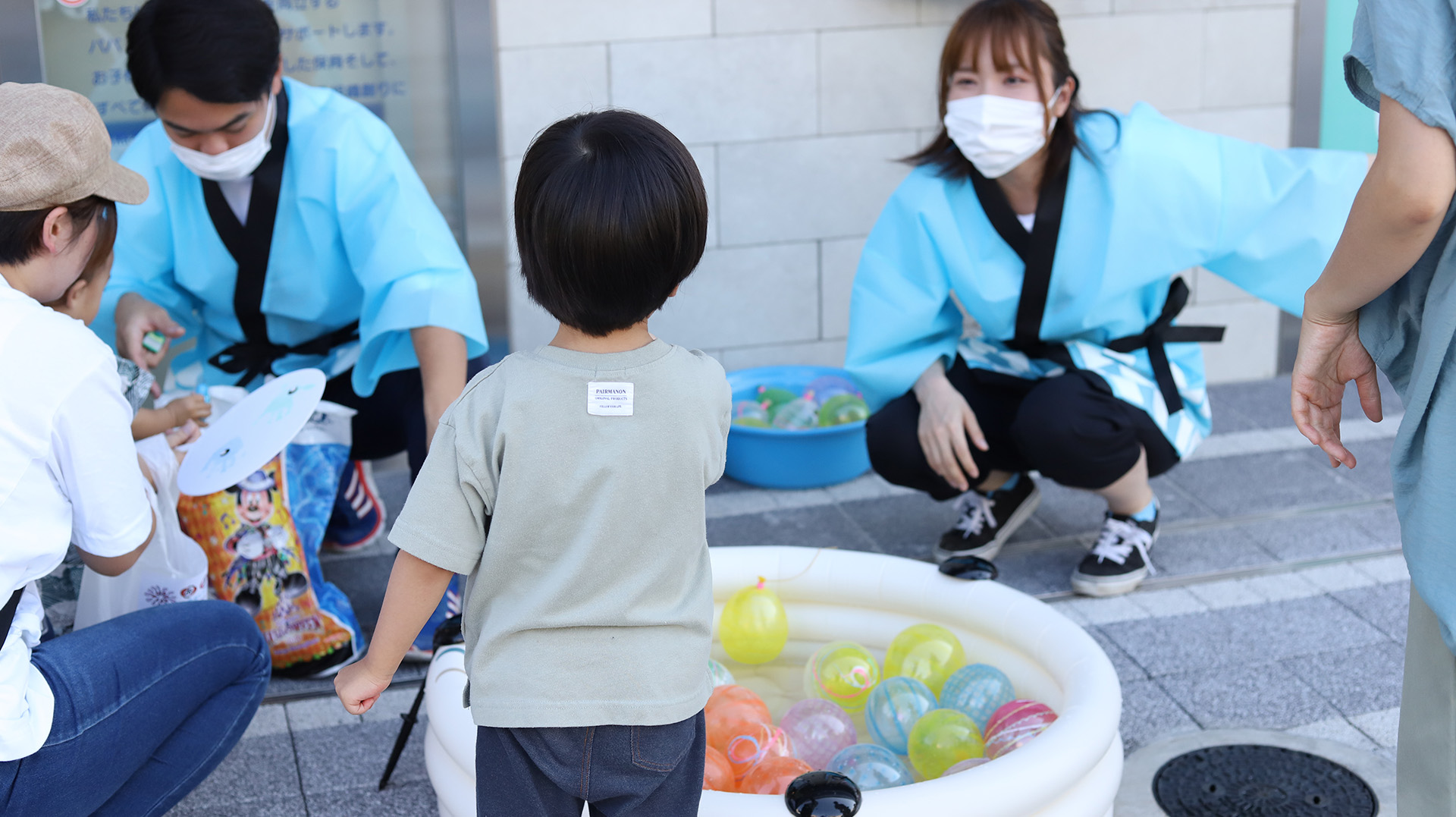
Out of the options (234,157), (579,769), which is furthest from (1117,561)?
(234,157)

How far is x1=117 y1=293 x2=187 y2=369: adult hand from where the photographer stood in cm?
260

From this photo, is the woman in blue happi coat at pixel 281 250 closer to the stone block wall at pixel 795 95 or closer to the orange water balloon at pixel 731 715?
the orange water balloon at pixel 731 715

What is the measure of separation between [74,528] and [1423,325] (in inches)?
69.3

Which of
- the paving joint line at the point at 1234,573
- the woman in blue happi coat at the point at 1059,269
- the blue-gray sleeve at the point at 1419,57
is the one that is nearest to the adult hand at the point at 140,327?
the woman in blue happi coat at the point at 1059,269

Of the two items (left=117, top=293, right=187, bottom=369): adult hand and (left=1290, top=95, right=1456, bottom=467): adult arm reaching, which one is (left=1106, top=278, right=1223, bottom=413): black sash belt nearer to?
(left=1290, top=95, right=1456, bottom=467): adult arm reaching

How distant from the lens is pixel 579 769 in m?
1.48

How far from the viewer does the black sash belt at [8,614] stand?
5.45 feet

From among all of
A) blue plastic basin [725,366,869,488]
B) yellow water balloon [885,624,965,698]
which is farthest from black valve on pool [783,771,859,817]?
blue plastic basin [725,366,869,488]

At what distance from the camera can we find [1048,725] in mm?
1975

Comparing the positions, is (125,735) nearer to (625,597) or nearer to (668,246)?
(625,597)

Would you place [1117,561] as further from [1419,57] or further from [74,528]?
[74,528]

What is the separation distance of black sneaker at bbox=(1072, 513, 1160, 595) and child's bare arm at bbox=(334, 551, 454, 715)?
1966 millimetres

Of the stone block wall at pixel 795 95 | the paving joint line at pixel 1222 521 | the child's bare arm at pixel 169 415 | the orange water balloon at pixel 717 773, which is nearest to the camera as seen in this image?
the orange water balloon at pixel 717 773

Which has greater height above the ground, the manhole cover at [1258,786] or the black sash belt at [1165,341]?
the black sash belt at [1165,341]
